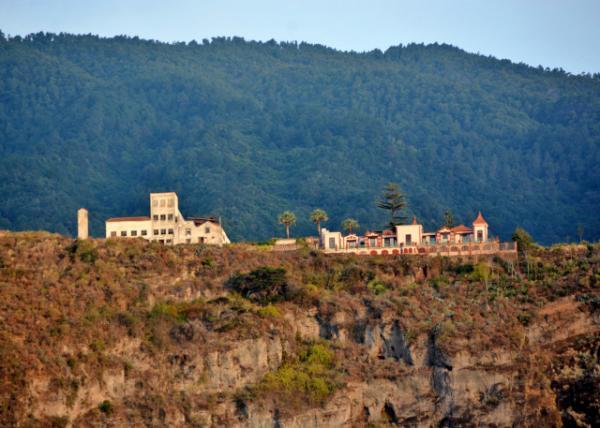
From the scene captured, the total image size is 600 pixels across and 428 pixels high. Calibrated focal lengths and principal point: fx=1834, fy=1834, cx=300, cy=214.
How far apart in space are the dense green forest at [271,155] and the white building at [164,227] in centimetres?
2685

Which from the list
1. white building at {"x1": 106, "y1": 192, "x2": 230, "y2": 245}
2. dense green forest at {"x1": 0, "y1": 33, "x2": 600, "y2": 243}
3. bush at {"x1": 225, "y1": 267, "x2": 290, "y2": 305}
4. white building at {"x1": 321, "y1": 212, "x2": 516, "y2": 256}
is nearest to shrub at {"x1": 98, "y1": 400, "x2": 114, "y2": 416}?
bush at {"x1": 225, "y1": 267, "x2": 290, "y2": 305}

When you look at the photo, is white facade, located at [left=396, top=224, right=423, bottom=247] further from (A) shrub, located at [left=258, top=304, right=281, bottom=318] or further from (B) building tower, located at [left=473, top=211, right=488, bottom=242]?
(A) shrub, located at [left=258, top=304, right=281, bottom=318]

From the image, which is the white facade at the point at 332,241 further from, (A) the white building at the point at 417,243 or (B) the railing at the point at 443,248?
(B) the railing at the point at 443,248

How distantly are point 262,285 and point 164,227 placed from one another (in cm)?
1376

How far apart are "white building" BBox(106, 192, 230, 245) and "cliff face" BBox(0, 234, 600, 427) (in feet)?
21.4

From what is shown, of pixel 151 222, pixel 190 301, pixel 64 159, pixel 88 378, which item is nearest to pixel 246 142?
pixel 64 159

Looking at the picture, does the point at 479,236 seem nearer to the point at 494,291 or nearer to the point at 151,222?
the point at 494,291

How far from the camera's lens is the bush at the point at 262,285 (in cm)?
10669

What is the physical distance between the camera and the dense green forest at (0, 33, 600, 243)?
520ft

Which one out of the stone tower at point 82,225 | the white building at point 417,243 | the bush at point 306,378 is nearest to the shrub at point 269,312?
the bush at point 306,378

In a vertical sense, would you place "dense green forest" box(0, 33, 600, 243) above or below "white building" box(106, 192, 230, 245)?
above

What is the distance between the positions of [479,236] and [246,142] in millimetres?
61178

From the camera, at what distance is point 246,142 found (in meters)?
178

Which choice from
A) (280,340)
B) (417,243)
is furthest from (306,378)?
(417,243)
